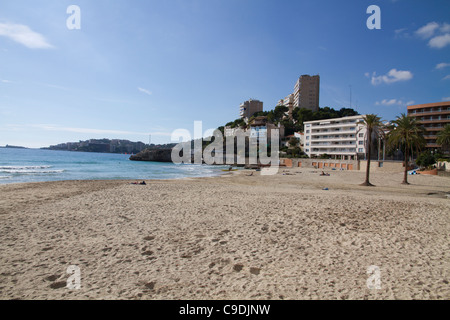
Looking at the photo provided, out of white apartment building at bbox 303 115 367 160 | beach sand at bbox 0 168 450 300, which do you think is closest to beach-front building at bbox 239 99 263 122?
white apartment building at bbox 303 115 367 160

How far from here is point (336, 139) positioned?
237 feet

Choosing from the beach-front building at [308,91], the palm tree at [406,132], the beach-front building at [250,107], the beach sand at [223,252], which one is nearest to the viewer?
the beach sand at [223,252]

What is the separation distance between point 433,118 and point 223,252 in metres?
80.2

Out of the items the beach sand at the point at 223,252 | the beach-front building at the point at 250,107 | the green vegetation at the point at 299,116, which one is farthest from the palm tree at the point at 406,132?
the beach-front building at the point at 250,107

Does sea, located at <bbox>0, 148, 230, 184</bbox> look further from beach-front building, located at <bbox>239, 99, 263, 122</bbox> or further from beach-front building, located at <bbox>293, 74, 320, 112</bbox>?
beach-front building, located at <bbox>239, 99, 263, 122</bbox>

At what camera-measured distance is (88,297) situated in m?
4.25

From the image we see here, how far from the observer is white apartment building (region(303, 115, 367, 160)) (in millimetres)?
66625

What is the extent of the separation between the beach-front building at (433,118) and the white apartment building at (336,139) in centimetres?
1401

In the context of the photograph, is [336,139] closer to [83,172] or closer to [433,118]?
[433,118]

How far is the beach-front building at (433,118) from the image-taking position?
2387 inches

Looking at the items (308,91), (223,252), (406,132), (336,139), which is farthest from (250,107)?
(223,252)

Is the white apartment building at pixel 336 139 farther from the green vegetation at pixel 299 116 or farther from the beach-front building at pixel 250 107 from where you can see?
the beach-front building at pixel 250 107
